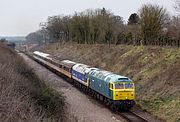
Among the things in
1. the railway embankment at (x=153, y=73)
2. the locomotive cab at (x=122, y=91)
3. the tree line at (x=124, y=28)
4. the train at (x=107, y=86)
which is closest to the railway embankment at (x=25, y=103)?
the locomotive cab at (x=122, y=91)

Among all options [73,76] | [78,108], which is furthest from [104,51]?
[78,108]

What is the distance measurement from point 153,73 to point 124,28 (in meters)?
37.7

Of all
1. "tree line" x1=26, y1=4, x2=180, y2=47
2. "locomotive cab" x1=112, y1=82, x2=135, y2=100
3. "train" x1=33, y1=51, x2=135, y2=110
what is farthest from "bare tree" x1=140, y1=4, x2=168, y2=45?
"locomotive cab" x1=112, y1=82, x2=135, y2=100

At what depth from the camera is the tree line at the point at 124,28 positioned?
52.3 metres

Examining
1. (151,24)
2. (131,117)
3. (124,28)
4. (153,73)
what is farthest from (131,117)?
(124,28)

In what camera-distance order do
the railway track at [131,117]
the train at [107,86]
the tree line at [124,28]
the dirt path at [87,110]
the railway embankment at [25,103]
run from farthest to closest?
the tree line at [124,28], the train at [107,86], the dirt path at [87,110], the railway track at [131,117], the railway embankment at [25,103]

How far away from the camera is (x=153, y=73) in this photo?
35.0m

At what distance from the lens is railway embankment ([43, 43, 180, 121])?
88.3 feet

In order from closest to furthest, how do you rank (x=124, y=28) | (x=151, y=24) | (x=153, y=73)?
(x=153, y=73) < (x=151, y=24) < (x=124, y=28)

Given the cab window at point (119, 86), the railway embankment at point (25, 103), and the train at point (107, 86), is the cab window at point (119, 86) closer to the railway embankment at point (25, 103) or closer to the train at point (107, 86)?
the train at point (107, 86)

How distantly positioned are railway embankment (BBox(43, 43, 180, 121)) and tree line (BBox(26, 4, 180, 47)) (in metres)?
4.18

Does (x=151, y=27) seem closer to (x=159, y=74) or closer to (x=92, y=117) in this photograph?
(x=159, y=74)

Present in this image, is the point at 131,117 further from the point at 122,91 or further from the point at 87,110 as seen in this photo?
the point at 87,110

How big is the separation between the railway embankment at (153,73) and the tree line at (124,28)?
4.18m
